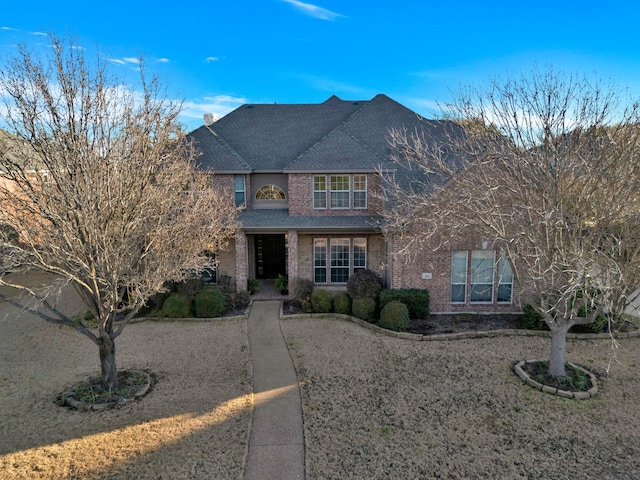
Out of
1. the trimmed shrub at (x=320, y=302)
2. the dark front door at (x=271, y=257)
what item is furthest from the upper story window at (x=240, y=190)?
the trimmed shrub at (x=320, y=302)

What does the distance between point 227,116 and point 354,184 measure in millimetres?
8557

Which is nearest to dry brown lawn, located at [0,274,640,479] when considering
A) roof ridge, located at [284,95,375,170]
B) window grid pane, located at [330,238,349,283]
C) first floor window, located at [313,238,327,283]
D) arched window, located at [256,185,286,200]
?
window grid pane, located at [330,238,349,283]

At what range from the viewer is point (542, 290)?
895cm

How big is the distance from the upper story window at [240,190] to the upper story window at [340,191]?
3161 mm

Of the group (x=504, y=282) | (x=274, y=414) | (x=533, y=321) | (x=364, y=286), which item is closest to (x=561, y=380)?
(x=533, y=321)

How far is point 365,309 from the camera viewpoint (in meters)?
13.7

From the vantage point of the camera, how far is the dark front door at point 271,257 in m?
18.8

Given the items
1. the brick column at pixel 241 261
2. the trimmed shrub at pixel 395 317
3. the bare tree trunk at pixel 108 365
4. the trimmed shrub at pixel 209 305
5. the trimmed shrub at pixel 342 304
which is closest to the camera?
the bare tree trunk at pixel 108 365

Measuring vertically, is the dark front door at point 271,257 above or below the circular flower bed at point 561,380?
above

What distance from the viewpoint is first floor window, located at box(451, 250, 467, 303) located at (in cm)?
1422

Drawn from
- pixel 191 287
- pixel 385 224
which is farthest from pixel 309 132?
pixel 191 287

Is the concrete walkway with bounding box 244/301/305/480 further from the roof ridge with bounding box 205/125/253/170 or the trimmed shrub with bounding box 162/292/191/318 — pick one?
the roof ridge with bounding box 205/125/253/170

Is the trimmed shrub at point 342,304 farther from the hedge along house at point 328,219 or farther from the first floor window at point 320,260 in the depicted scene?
the first floor window at point 320,260

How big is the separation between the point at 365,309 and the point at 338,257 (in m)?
3.54
